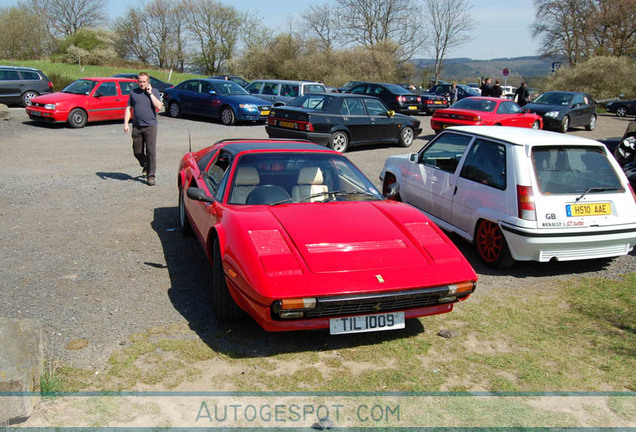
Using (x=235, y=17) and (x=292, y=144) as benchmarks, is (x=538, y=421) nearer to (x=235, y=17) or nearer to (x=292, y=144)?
(x=292, y=144)

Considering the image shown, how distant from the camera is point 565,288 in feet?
18.6

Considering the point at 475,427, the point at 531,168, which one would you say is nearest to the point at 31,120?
the point at 531,168

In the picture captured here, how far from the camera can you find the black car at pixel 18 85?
21.7 m

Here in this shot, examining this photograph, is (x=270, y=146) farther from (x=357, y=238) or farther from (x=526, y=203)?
(x=526, y=203)

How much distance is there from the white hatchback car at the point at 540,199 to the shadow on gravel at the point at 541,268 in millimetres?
132

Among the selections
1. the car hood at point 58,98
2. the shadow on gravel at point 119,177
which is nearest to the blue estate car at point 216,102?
the car hood at point 58,98

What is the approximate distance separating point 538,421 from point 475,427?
412 millimetres

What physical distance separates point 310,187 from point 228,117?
1516 cm

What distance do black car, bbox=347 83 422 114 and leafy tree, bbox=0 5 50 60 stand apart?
42.3m

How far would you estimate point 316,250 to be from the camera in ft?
13.5

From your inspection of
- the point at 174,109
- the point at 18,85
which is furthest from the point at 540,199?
the point at 18,85

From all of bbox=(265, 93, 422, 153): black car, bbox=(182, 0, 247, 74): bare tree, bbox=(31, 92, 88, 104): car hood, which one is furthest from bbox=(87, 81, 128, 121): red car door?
bbox=(182, 0, 247, 74): bare tree

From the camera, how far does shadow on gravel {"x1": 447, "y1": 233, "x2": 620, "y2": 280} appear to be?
6070 mm
